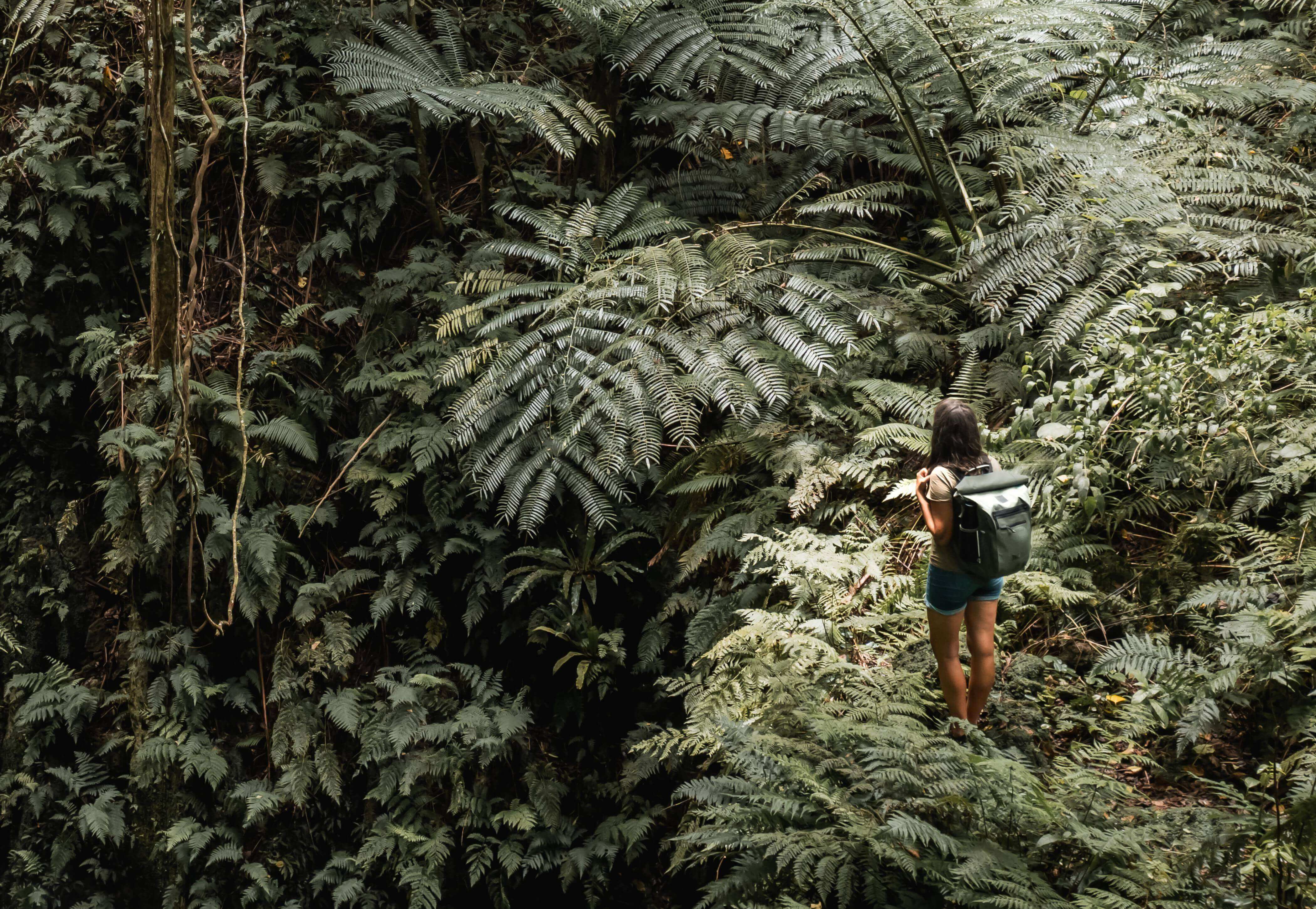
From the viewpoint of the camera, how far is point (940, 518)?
2773 millimetres

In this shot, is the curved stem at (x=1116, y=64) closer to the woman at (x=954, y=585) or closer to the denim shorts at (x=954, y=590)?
the woman at (x=954, y=585)

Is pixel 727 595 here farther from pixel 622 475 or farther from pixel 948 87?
pixel 948 87

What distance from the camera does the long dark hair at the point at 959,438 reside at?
279 centimetres

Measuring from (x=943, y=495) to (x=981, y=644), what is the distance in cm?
57

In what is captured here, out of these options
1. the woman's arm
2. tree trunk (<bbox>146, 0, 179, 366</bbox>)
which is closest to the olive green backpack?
the woman's arm

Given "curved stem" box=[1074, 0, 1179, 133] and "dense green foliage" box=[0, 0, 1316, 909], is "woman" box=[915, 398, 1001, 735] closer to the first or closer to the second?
"dense green foliage" box=[0, 0, 1316, 909]

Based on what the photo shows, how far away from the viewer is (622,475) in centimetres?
440

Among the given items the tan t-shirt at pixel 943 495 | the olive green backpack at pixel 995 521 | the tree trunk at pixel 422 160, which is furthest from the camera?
the tree trunk at pixel 422 160

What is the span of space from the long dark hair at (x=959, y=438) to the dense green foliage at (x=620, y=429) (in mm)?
805

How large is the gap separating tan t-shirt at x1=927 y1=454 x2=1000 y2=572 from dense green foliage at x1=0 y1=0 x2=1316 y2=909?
0.54 metres

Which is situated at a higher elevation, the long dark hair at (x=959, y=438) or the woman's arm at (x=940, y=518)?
the long dark hair at (x=959, y=438)

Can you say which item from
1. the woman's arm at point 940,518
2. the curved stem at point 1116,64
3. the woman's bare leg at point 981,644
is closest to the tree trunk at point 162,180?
the woman's arm at point 940,518

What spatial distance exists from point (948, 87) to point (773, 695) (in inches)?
122

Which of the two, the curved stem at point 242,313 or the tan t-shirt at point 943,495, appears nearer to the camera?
the tan t-shirt at point 943,495
